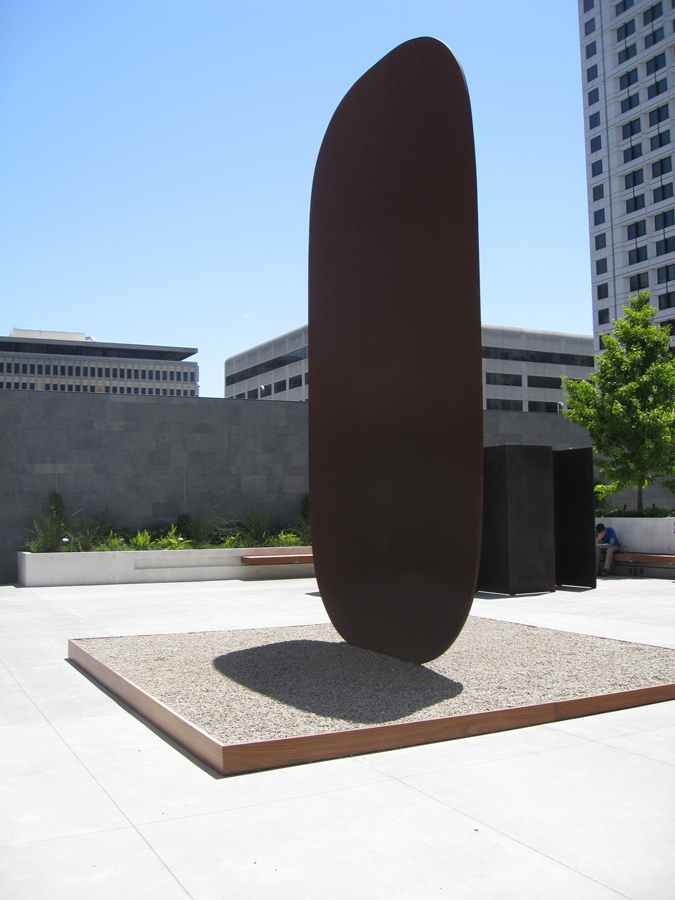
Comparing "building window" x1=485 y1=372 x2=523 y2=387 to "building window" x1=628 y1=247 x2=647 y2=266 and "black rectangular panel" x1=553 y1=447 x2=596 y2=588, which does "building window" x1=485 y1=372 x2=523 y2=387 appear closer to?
"building window" x1=628 y1=247 x2=647 y2=266

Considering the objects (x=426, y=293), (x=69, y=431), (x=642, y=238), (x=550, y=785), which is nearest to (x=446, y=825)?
(x=550, y=785)

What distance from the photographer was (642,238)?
69.4 meters

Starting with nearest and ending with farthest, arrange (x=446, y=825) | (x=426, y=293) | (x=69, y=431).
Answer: (x=446, y=825) < (x=426, y=293) < (x=69, y=431)

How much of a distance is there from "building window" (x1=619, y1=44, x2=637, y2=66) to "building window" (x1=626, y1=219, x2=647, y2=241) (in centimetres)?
1522

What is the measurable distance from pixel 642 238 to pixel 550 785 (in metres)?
73.2

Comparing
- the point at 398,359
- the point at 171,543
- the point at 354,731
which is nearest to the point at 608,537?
the point at 171,543

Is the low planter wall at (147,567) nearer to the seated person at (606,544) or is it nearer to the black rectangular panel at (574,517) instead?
the black rectangular panel at (574,517)

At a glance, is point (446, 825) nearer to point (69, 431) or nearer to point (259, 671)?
point (259, 671)

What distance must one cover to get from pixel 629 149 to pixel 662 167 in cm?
474

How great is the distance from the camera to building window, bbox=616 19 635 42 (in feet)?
233

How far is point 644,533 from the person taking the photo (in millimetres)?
17156

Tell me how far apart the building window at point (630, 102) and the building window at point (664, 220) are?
10981 millimetres

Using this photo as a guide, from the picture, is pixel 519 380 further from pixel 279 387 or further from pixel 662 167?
pixel 279 387

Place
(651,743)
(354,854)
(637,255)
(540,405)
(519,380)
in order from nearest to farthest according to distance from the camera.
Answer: (354,854) → (651,743) → (637,255) → (519,380) → (540,405)
